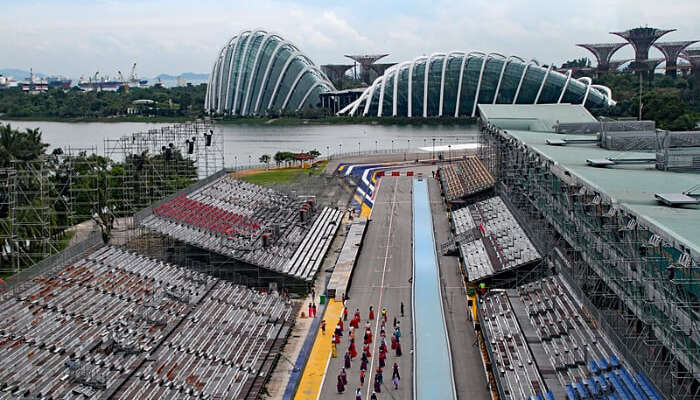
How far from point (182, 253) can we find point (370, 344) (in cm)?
982

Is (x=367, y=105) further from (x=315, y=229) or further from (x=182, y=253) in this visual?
(x=182, y=253)

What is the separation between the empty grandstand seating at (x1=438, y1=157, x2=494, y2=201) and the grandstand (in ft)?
60.4

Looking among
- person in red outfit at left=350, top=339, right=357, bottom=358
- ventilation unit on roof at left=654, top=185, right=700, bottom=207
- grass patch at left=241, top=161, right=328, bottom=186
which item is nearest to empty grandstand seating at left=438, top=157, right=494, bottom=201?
grass patch at left=241, top=161, right=328, bottom=186

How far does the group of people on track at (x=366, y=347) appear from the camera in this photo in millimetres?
18898

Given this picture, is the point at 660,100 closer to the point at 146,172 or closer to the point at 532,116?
the point at 532,116

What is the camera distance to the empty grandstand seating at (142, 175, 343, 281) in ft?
94.5

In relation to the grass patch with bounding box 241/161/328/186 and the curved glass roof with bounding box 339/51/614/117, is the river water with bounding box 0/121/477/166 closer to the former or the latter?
the curved glass roof with bounding box 339/51/614/117

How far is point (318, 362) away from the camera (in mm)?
20844

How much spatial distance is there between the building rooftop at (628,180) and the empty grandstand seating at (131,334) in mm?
10340

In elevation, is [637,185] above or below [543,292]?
above

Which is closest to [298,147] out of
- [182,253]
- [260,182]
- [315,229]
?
[260,182]

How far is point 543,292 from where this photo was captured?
2341 cm

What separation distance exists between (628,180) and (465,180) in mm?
22216

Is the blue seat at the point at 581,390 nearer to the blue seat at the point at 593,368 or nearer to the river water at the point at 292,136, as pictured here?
the blue seat at the point at 593,368
